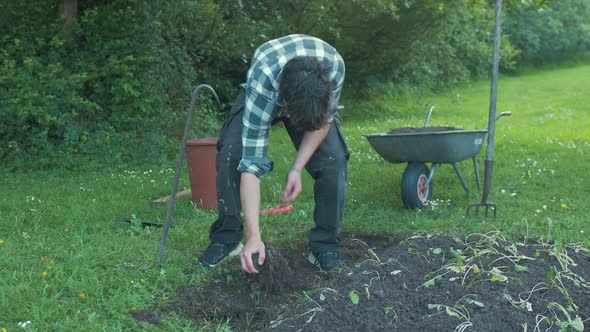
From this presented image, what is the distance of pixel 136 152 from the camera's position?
7.97 meters

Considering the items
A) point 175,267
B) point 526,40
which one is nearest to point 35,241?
point 175,267

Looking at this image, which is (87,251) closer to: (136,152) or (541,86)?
(136,152)

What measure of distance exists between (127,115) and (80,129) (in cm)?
66

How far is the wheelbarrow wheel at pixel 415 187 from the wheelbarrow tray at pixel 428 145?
99mm

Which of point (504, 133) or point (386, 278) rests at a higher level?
point (386, 278)

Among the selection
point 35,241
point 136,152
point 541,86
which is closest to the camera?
point 35,241

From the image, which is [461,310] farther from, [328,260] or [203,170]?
[203,170]

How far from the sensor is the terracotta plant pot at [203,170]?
514 cm

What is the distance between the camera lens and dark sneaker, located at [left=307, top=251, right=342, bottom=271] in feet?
11.5

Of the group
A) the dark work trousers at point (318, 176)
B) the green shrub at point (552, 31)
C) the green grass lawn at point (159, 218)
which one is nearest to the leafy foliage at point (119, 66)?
the green grass lawn at point (159, 218)

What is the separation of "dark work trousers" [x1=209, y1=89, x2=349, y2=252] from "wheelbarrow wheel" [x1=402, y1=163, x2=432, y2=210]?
58.9 inches

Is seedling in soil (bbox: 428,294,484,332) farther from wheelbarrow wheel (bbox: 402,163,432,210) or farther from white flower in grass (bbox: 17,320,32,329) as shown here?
wheelbarrow wheel (bbox: 402,163,432,210)

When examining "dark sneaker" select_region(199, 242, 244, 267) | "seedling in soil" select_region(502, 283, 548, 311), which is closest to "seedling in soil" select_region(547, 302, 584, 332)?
"seedling in soil" select_region(502, 283, 548, 311)

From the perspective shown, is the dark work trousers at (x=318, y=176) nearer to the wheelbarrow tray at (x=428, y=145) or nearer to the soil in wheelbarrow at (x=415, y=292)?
the soil in wheelbarrow at (x=415, y=292)
